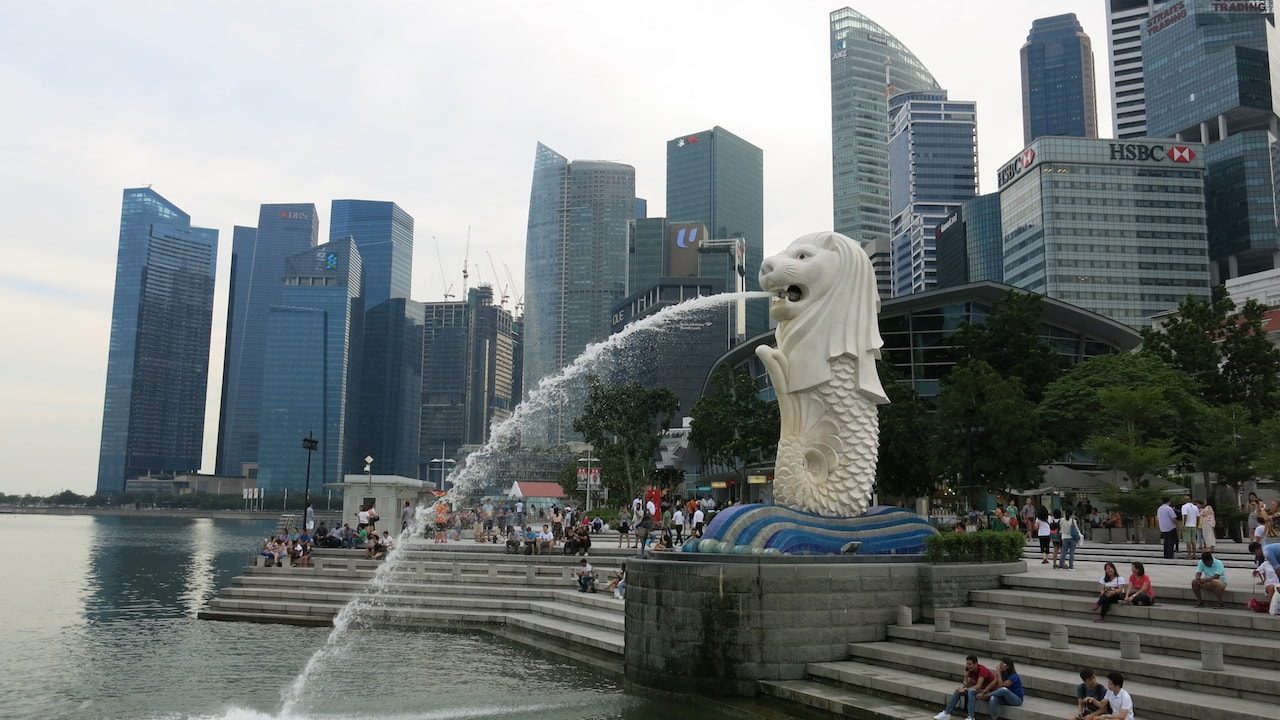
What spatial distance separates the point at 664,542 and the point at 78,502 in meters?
208

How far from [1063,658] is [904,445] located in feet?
97.0

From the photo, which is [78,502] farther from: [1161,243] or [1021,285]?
[1161,243]

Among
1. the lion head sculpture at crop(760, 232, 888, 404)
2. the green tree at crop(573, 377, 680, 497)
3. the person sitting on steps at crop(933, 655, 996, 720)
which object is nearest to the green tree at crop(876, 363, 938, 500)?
the green tree at crop(573, 377, 680, 497)

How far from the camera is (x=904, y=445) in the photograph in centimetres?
4166

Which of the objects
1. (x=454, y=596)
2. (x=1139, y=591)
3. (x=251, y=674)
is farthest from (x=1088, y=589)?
(x=454, y=596)

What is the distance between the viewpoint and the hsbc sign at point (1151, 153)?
12435cm

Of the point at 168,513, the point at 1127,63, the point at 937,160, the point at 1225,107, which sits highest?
the point at 1127,63

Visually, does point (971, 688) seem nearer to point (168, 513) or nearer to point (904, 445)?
point (904, 445)

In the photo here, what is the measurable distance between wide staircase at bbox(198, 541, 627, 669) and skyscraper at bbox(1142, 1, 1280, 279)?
135 m

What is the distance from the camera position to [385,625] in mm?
23250

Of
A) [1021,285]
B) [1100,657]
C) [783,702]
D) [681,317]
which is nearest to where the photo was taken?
[1100,657]

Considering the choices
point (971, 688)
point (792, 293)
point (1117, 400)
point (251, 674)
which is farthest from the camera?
point (1117, 400)

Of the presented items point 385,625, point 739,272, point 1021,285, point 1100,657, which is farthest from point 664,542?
point 1021,285

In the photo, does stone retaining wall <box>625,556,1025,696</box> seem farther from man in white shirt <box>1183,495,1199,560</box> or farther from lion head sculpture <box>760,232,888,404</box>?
man in white shirt <box>1183,495,1199,560</box>
